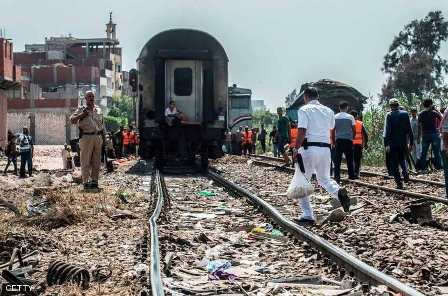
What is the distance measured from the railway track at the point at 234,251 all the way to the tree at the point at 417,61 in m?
45.8

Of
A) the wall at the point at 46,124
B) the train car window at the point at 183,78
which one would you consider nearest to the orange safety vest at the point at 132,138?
the train car window at the point at 183,78

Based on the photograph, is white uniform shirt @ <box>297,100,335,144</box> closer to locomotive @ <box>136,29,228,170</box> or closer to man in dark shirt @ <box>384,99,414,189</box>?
man in dark shirt @ <box>384,99,414,189</box>

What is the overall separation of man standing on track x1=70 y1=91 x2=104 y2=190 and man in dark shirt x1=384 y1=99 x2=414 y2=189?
5372 mm

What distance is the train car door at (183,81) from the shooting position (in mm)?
21609

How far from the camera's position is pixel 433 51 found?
6047cm

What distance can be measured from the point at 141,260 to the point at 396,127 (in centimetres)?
865

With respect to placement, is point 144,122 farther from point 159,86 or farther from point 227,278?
point 227,278

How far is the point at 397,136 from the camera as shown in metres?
14.8

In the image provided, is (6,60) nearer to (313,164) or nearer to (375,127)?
(375,127)

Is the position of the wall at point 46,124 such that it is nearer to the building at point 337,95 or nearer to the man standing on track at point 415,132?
the building at point 337,95

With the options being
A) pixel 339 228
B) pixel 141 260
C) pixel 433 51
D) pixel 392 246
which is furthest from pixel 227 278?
pixel 433 51

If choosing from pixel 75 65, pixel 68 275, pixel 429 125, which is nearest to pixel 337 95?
pixel 429 125

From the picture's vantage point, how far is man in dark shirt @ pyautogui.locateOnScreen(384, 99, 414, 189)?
1464 cm

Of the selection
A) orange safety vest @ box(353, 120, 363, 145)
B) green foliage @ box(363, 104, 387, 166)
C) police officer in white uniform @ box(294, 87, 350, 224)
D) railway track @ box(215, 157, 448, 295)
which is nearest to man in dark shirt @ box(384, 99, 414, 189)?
railway track @ box(215, 157, 448, 295)
